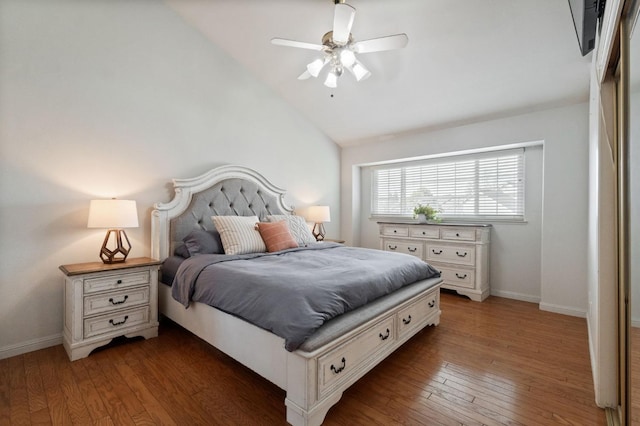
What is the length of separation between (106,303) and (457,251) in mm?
3682

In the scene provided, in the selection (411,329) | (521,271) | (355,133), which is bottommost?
(411,329)

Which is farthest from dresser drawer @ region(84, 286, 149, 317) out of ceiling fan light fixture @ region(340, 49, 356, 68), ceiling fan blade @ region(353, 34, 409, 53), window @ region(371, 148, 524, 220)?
window @ region(371, 148, 524, 220)

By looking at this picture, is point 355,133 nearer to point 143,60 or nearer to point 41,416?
point 143,60

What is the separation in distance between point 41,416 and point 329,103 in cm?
392

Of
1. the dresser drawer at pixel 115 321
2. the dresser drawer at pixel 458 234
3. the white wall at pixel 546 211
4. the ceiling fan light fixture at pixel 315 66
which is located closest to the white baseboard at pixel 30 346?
the dresser drawer at pixel 115 321

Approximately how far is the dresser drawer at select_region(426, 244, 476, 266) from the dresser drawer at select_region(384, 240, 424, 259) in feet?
0.40

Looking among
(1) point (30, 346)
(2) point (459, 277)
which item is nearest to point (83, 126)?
(1) point (30, 346)

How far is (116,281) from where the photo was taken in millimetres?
2303

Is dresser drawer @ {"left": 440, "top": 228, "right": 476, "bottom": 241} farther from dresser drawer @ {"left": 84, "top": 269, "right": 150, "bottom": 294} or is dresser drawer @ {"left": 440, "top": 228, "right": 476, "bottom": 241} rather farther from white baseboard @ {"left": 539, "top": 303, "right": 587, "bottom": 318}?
dresser drawer @ {"left": 84, "top": 269, "right": 150, "bottom": 294}

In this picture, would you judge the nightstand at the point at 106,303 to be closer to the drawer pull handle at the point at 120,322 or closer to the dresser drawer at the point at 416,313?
the drawer pull handle at the point at 120,322

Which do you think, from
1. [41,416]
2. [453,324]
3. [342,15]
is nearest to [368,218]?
[453,324]

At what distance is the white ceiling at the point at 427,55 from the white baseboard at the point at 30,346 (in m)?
3.28

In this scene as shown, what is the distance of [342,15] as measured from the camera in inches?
76.7

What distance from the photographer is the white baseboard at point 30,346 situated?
2152 millimetres
